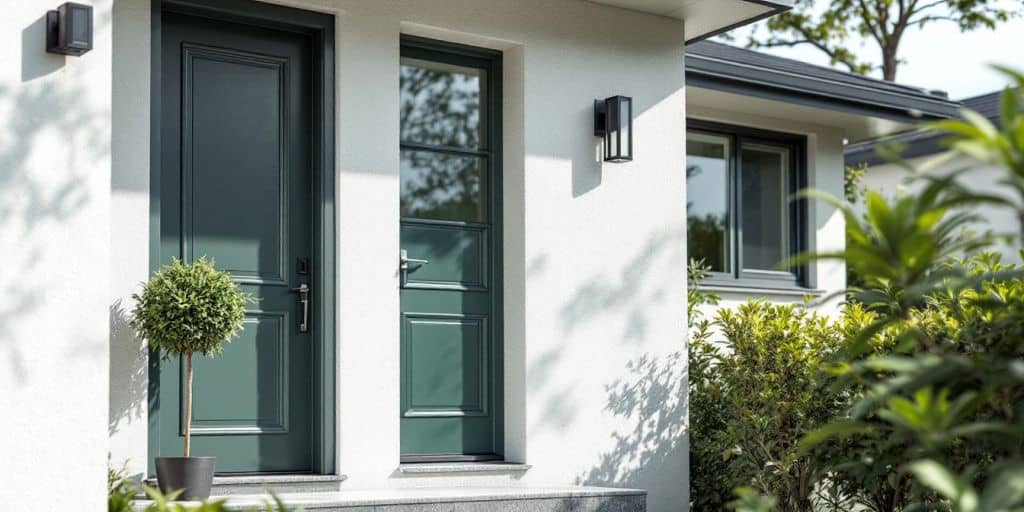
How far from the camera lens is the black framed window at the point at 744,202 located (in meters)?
8.86

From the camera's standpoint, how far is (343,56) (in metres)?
5.82

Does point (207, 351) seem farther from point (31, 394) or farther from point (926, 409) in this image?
point (926, 409)

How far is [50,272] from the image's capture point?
439 centimetres

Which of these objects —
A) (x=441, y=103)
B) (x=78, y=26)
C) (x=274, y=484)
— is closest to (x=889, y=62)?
(x=441, y=103)

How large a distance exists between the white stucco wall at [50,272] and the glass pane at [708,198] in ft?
16.9

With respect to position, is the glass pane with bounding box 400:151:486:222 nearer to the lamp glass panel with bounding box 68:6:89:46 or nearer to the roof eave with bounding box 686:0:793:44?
the roof eave with bounding box 686:0:793:44

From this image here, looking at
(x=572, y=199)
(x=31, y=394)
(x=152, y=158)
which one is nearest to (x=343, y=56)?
(x=152, y=158)

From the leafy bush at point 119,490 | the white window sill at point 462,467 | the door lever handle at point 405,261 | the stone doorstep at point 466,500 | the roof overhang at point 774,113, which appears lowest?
the stone doorstep at point 466,500

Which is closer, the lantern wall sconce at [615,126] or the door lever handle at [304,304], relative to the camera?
the door lever handle at [304,304]

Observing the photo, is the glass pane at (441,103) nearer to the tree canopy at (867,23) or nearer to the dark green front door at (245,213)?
the dark green front door at (245,213)

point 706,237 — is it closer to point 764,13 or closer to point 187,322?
point 764,13

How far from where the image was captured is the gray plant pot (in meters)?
4.94

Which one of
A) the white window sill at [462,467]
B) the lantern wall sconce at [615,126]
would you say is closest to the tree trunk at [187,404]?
the white window sill at [462,467]

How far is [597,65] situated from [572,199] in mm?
784
